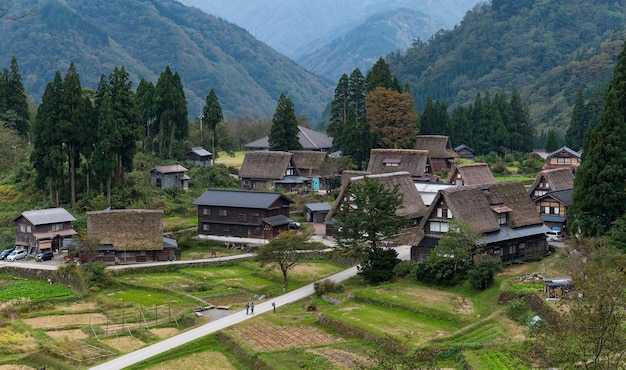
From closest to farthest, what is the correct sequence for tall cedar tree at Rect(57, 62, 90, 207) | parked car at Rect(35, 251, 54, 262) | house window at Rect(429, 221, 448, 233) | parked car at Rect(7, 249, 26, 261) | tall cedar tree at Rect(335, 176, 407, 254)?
house window at Rect(429, 221, 448, 233) → tall cedar tree at Rect(335, 176, 407, 254) → parked car at Rect(35, 251, 54, 262) → parked car at Rect(7, 249, 26, 261) → tall cedar tree at Rect(57, 62, 90, 207)

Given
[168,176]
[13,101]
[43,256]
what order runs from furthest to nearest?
[13,101] < [168,176] < [43,256]

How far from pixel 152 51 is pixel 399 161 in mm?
114348

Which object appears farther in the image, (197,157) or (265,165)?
(197,157)

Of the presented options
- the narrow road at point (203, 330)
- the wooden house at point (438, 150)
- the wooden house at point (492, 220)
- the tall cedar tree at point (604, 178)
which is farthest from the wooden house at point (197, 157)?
the tall cedar tree at point (604, 178)

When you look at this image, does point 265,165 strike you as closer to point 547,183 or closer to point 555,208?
point 547,183

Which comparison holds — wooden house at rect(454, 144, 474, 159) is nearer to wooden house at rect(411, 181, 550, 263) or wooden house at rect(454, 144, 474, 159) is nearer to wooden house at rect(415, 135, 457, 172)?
wooden house at rect(415, 135, 457, 172)

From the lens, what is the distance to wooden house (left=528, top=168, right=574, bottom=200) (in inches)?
2009

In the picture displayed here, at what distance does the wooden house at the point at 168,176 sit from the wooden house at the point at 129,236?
13.4 m

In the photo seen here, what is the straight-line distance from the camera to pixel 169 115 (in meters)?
65.0

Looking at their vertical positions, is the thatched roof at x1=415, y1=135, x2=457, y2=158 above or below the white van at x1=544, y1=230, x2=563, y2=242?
above

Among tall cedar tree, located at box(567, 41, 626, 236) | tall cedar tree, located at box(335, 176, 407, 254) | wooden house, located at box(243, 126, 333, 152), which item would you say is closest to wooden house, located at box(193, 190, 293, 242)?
tall cedar tree, located at box(335, 176, 407, 254)

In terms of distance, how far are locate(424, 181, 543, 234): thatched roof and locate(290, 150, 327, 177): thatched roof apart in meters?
23.8

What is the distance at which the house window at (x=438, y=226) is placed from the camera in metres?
40.6

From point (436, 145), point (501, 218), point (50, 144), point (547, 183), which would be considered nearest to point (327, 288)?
point (501, 218)
